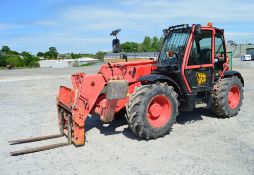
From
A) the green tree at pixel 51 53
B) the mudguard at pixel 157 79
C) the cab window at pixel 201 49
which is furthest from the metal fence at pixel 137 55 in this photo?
the green tree at pixel 51 53

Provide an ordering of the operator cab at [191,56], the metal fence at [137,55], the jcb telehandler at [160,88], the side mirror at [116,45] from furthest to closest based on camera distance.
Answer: the metal fence at [137,55] < the operator cab at [191,56] < the side mirror at [116,45] < the jcb telehandler at [160,88]

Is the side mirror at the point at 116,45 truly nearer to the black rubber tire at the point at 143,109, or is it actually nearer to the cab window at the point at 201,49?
the black rubber tire at the point at 143,109

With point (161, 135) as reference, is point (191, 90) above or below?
above

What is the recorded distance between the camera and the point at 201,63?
8.54 metres

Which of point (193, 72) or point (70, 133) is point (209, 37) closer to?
point (193, 72)

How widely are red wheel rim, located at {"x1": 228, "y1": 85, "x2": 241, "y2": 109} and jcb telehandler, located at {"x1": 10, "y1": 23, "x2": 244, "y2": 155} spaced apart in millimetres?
59

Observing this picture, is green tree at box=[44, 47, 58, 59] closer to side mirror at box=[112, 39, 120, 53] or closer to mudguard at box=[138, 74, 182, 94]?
mudguard at box=[138, 74, 182, 94]

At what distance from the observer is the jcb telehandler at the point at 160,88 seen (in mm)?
7324

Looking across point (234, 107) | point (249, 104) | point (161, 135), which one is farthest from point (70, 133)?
point (249, 104)

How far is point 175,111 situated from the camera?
307 inches

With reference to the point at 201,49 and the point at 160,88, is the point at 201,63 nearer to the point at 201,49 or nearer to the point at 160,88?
the point at 201,49

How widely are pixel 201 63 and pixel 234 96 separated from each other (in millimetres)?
1873

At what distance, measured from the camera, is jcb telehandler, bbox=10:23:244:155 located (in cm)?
732

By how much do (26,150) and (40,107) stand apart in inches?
227
